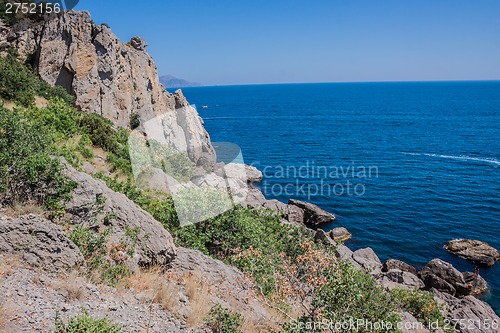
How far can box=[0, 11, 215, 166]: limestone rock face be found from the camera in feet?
95.5

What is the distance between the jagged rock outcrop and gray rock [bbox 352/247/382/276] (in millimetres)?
21575

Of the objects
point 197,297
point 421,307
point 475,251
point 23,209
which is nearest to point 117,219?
point 23,209

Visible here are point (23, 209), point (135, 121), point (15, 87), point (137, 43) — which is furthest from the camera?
point (137, 43)

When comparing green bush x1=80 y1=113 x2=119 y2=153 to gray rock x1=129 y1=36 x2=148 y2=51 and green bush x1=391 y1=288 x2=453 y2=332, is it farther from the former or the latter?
gray rock x1=129 y1=36 x2=148 y2=51

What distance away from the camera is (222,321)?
777cm

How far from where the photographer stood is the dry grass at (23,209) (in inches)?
332

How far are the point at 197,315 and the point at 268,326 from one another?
1833 millimetres

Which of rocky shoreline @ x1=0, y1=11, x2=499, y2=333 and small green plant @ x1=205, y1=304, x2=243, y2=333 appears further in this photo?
small green plant @ x1=205, y1=304, x2=243, y2=333

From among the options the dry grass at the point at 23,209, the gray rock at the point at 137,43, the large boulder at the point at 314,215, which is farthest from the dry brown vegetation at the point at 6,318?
the gray rock at the point at 137,43

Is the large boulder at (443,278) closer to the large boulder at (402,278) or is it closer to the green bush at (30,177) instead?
the large boulder at (402,278)

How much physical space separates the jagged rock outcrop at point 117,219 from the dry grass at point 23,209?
70 cm

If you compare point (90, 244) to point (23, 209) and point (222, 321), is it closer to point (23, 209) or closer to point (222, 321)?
point (23, 209)

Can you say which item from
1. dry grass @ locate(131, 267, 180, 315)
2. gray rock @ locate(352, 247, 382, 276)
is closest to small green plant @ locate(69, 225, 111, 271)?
dry grass @ locate(131, 267, 180, 315)

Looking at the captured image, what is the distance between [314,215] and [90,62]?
2707 cm
